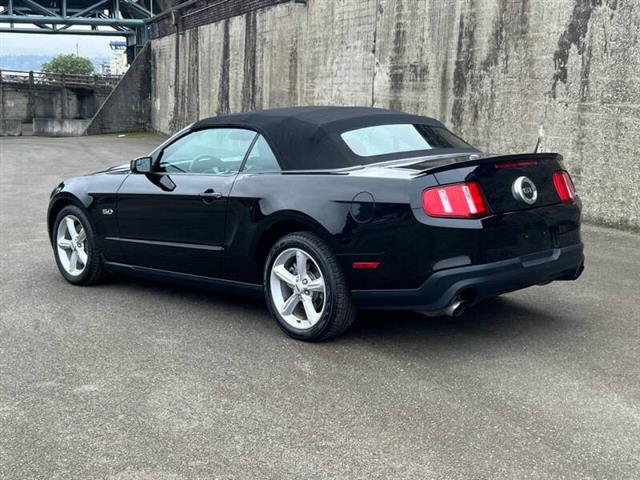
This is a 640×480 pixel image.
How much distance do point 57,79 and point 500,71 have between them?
5801 centimetres

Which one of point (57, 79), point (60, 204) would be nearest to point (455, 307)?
point (60, 204)

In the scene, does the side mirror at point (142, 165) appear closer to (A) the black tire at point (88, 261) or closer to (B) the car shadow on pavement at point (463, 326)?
(A) the black tire at point (88, 261)

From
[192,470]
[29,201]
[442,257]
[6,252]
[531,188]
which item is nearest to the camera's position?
[192,470]

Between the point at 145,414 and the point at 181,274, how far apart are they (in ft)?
7.06

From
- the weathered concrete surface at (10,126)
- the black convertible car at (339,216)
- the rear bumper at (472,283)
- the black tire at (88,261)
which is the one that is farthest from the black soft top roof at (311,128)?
the weathered concrete surface at (10,126)

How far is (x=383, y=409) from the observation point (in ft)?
13.0

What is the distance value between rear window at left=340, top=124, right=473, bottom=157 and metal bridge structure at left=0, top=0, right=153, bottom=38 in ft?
183

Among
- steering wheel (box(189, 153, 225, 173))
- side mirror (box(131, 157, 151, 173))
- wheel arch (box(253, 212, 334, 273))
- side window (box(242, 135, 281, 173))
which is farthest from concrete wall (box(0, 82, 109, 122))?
wheel arch (box(253, 212, 334, 273))

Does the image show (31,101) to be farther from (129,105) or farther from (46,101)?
(129,105)

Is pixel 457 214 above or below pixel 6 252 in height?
above

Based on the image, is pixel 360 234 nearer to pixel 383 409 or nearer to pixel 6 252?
pixel 383 409

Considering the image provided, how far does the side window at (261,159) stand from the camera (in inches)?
214

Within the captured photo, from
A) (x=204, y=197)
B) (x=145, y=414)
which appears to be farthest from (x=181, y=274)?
(x=145, y=414)

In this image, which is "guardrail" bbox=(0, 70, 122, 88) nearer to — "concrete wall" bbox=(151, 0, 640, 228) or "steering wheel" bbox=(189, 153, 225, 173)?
"concrete wall" bbox=(151, 0, 640, 228)
